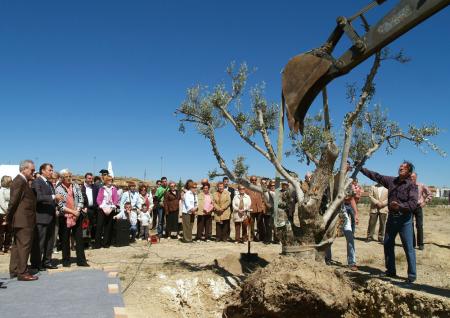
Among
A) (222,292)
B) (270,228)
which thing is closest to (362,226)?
(270,228)

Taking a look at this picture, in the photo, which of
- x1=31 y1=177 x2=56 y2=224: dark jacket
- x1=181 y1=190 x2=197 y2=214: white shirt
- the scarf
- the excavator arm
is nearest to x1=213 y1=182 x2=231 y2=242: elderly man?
x1=181 y1=190 x2=197 y2=214: white shirt

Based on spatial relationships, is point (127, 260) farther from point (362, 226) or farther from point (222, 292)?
point (362, 226)

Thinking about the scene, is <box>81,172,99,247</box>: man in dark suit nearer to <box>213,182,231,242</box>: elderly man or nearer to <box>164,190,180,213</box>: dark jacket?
<box>164,190,180,213</box>: dark jacket

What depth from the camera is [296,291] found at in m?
5.84

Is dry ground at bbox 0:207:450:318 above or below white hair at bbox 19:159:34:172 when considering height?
below

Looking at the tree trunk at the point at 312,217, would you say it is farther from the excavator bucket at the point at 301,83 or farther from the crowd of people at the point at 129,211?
the excavator bucket at the point at 301,83

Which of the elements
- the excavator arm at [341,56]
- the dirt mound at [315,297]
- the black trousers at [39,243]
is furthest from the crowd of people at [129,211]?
the excavator arm at [341,56]

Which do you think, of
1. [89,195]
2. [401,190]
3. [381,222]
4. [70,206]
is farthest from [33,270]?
[381,222]

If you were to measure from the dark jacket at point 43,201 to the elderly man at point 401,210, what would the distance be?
20.0 feet

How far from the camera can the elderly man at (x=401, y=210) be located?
7.14 metres

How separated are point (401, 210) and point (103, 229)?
8.17 metres

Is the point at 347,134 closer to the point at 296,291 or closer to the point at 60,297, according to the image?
the point at 296,291

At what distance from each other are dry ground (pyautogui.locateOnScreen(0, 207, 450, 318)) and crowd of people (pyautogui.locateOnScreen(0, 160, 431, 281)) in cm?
69

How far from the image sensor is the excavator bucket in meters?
5.45
